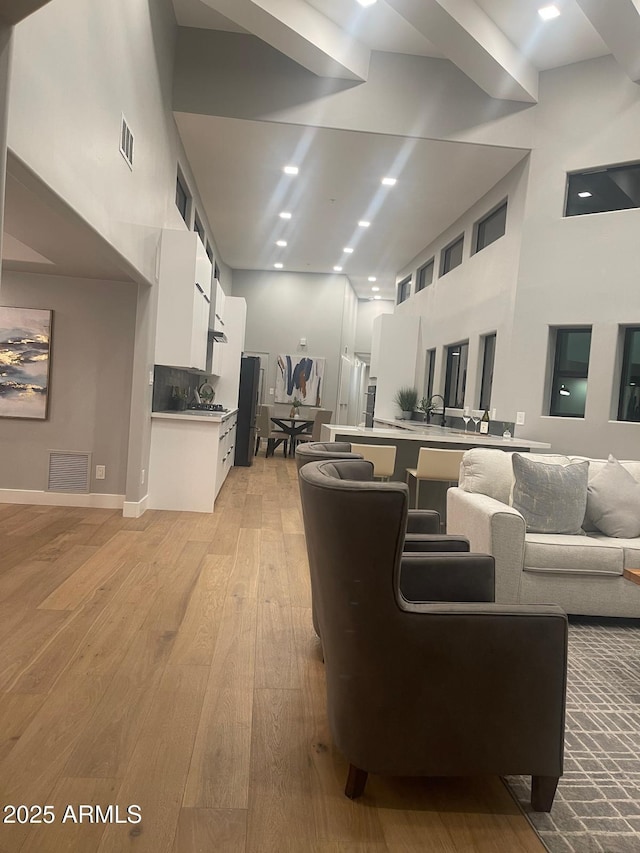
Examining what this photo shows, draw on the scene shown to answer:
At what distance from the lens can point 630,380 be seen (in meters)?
6.35

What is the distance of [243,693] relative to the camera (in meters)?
2.50

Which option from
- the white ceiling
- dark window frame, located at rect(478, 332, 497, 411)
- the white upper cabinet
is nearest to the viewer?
the white ceiling

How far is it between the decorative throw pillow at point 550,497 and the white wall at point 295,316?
33.3ft

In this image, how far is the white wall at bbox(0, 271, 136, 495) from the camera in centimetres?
562

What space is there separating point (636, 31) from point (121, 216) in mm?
4446

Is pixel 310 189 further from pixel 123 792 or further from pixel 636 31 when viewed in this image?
pixel 123 792

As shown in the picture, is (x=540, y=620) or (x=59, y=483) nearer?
(x=540, y=620)

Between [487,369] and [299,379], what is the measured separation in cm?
618

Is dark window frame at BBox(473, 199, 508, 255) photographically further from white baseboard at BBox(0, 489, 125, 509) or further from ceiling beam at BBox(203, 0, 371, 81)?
white baseboard at BBox(0, 489, 125, 509)

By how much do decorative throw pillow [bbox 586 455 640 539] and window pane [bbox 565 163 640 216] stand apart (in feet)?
12.0

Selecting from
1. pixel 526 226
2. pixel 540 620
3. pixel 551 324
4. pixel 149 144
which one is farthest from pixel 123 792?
pixel 526 226

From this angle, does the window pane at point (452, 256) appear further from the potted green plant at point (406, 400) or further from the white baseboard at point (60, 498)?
the white baseboard at point (60, 498)

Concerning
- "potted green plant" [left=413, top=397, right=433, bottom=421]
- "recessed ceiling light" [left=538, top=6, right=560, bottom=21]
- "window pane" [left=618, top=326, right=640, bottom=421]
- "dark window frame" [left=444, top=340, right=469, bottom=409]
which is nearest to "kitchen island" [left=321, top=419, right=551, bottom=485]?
"window pane" [left=618, top=326, right=640, bottom=421]

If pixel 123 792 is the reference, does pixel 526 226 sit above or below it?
above
